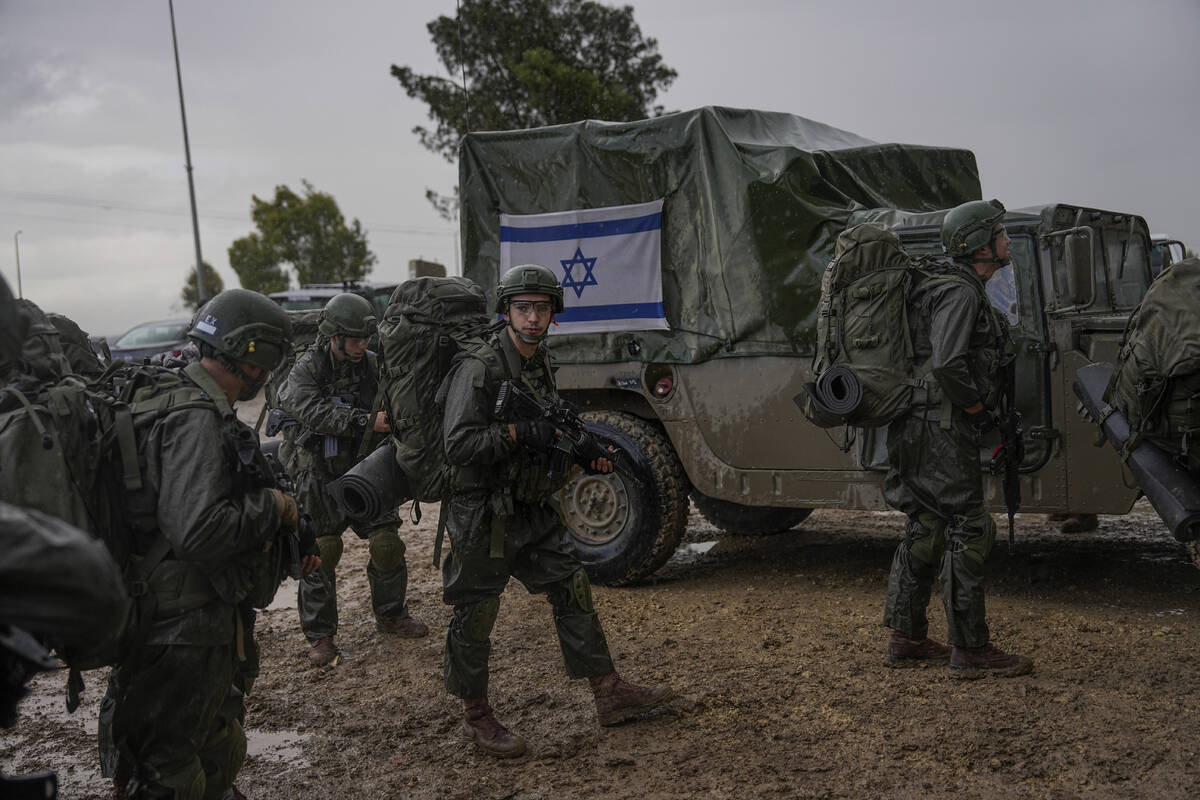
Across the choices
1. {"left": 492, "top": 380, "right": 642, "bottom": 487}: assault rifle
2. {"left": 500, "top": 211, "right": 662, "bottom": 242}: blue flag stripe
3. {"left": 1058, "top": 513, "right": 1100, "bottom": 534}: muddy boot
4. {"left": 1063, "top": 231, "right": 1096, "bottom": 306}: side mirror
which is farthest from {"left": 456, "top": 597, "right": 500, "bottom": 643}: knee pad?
{"left": 1058, "top": 513, "right": 1100, "bottom": 534}: muddy boot

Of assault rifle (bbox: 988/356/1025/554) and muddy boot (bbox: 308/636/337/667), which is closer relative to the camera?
assault rifle (bbox: 988/356/1025/554)

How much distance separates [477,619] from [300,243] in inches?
1161

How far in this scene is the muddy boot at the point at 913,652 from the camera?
15.1 feet

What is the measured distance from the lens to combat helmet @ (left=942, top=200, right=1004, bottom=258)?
14.6 feet

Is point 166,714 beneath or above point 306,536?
beneath

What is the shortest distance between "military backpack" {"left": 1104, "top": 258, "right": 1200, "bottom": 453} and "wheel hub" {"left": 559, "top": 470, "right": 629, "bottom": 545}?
9.47 feet

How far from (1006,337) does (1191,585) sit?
226 cm

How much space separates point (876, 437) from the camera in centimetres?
539

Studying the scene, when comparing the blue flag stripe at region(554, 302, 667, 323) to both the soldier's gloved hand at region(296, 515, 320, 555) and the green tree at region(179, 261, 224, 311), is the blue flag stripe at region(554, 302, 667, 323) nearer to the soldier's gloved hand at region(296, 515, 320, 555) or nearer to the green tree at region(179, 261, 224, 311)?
the soldier's gloved hand at region(296, 515, 320, 555)

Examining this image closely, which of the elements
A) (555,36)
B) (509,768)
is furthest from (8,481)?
(555,36)

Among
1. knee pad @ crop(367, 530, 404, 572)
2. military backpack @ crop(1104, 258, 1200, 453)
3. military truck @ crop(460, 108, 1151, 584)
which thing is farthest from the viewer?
knee pad @ crop(367, 530, 404, 572)

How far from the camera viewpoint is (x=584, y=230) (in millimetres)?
6465

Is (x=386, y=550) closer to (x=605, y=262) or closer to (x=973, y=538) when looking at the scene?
(x=605, y=262)

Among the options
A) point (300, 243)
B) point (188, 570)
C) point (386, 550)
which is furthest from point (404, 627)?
point (300, 243)
